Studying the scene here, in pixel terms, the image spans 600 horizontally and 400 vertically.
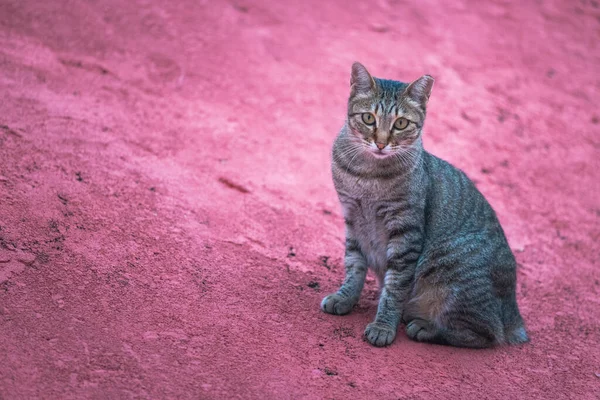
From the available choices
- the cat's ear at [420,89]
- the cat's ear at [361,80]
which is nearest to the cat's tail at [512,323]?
the cat's ear at [420,89]

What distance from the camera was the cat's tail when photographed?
14.0 ft

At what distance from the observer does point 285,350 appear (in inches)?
144

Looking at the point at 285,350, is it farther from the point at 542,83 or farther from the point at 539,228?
the point at 542,83

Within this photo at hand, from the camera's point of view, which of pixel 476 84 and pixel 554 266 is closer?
pixel 554 266

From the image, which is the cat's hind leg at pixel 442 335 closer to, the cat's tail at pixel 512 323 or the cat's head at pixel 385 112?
the cat's tail at pixel 512 323

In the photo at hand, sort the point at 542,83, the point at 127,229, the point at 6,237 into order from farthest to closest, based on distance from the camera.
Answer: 1. the point at 542,83
2. the point at 127,229
3. the point at 6,237

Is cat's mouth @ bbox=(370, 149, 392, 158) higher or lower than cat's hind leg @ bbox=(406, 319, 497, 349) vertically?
higher

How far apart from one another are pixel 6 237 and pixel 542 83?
24.8 feet

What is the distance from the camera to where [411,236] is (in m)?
4.00

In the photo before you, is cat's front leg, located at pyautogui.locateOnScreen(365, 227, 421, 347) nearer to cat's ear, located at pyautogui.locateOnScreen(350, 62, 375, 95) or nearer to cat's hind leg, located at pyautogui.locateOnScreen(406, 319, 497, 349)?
cat's hind leg, located at pyautogui.locateOnScreen(406, 319, 497, 349)

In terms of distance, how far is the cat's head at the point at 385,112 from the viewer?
3.99 metres

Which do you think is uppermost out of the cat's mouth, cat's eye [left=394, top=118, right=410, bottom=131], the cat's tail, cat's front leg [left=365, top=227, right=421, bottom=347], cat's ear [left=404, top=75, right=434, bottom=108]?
cat's ear [left=404, top=75, right=434, bottom=108]

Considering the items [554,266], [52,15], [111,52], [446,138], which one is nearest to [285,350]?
[554,266]

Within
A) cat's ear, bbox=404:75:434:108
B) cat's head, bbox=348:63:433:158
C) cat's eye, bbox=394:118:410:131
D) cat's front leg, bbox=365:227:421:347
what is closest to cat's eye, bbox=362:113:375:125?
cat's head, bbox=348:63:433:158
